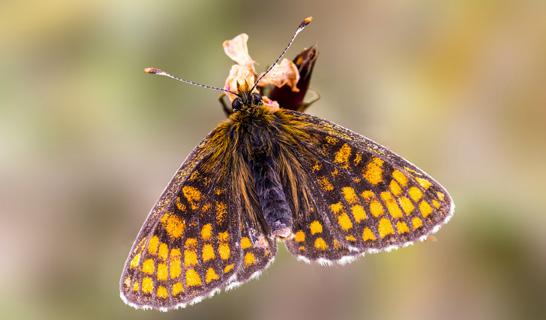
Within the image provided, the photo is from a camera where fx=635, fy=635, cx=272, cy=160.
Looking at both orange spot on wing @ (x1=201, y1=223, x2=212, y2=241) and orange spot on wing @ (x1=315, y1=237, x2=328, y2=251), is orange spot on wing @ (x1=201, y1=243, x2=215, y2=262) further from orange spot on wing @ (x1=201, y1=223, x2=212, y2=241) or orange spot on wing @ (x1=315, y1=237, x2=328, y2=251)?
orange spot on wing @ (x1=315, y1=237, x2=328, y2=251)

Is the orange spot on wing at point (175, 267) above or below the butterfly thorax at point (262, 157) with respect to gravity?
below

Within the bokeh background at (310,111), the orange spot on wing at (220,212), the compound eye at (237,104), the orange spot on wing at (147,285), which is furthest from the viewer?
the bokeh background at (310,111)

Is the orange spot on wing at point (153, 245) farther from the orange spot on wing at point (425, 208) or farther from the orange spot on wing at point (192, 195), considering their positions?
the orange spot on wing at point (425, 208)

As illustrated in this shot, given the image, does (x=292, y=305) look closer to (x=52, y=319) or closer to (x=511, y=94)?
(x=52, y=319)

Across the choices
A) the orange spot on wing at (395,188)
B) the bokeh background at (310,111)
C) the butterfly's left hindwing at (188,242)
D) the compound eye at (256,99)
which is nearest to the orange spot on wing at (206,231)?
the butterfly's left hindwing at (188,242)

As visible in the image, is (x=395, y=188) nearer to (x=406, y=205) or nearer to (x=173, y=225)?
(x=406, y=205)

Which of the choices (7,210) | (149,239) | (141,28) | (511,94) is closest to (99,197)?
(7,210)

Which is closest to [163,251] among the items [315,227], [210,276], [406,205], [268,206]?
[210,276]
